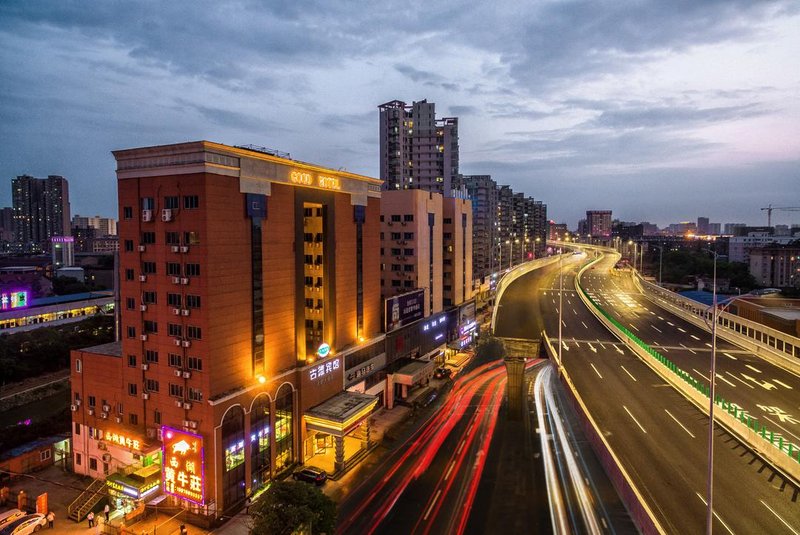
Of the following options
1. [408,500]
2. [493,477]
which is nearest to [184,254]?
[408,500]

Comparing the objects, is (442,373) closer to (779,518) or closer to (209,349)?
(209,349)

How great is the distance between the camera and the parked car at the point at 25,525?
88.6 feet

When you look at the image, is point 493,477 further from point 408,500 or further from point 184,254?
point 184,254

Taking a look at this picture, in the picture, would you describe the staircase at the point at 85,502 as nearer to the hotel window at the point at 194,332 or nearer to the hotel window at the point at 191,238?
the hotel window at the point at 194,332

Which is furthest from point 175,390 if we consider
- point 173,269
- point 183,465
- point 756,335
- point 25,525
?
point 756,335

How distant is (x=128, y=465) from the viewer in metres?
32.6

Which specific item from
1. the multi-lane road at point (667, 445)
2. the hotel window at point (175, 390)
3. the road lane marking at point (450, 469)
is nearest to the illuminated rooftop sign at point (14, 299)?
the hotel window at point (175, 390)

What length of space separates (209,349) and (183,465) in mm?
7884

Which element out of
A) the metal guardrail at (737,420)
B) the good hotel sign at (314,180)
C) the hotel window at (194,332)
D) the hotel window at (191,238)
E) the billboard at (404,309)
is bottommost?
the metal guardrail at (737,420)

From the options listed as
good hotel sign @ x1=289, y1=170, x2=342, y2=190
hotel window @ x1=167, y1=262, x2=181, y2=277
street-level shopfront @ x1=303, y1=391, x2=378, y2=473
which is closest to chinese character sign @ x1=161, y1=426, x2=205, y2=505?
street-level shopfront @ x1=303, y1=391, x2=378, y2=473

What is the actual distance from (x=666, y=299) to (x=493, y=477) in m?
83.8

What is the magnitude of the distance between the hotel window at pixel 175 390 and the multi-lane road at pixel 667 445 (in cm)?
3108

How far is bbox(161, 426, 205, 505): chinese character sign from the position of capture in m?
28.6

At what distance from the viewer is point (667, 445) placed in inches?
1369
